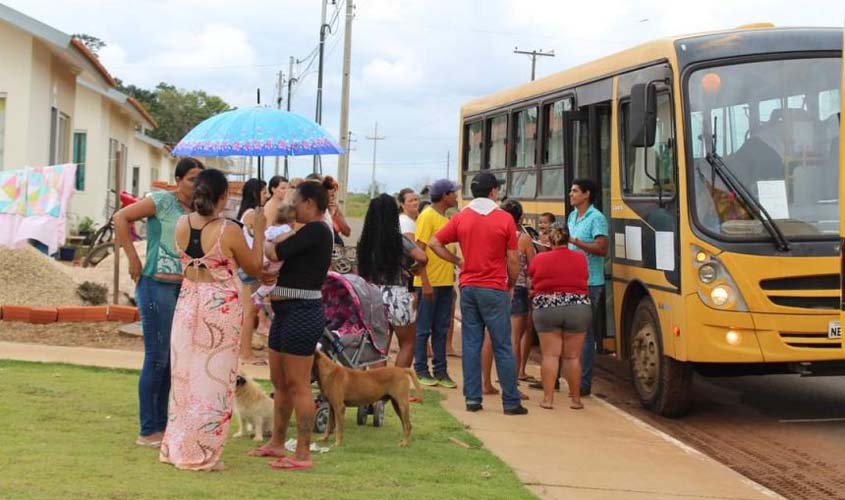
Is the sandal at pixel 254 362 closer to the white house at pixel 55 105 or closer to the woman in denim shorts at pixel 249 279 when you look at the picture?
the woman in denim shorts at pixel 249 279

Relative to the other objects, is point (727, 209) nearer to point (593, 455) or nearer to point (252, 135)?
point (593, 455)

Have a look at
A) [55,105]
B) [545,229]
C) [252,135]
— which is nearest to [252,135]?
[252,135]

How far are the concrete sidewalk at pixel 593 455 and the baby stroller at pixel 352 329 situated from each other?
952mm

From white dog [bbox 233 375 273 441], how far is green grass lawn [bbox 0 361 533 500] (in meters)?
0.17

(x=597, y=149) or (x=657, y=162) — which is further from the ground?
(x=597, y=149)

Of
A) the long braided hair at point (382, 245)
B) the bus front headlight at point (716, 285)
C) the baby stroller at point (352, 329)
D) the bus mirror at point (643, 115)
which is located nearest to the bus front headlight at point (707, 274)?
the bus front headlight at point (716, 285)

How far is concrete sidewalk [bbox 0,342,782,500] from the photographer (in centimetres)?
745

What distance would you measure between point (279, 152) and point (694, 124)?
175 inches

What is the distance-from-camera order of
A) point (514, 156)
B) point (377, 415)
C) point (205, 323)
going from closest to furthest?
1. point (205, 323)
2. point (377, 415)
3. point (514, 156)

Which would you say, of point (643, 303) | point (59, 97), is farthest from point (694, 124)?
point (59, 97)

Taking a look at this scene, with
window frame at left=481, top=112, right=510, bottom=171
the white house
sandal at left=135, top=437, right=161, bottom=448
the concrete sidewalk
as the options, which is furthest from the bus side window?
the white house

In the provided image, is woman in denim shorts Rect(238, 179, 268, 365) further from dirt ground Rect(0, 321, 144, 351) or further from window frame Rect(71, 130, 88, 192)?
window frame Rect(71, 130, 88, 192)

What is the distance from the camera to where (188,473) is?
266 inches

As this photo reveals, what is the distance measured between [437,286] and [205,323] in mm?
4430
